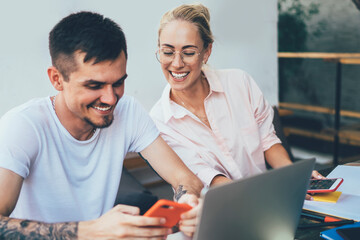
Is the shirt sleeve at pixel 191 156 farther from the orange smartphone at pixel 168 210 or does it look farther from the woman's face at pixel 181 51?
the orange smartphone at pixel 168 210

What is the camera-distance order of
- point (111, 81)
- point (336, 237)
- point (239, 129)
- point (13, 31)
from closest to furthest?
point (336, 237)
point (111, 81)
point (239, 129)
point (13, 31)

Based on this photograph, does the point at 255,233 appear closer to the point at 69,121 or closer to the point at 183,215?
the point at 183,215

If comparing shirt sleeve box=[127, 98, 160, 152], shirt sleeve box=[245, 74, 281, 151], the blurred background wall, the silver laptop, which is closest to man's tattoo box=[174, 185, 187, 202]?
shirt sleeve box=[127, 98, 160, 152]

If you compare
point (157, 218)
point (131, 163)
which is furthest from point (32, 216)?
point (131, 163)

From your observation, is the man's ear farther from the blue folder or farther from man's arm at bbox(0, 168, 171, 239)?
the blue folder

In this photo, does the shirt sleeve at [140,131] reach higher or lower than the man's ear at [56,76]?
lower

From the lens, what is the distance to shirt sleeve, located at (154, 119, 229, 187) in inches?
67.6

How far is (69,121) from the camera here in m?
1.38

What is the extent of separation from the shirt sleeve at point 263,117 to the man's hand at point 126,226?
115 centimetres

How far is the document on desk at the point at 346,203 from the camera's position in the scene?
3.87 feet

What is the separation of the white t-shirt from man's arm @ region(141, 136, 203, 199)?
0.11 metres

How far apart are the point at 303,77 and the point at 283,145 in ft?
7.33

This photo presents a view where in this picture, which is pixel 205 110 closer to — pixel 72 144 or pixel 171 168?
pixel 171 168

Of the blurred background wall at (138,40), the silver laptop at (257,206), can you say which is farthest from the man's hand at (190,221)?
the blurred background wall at (138,40)
